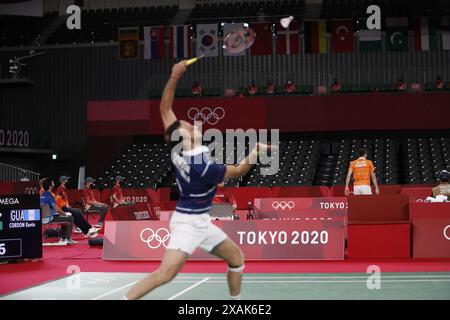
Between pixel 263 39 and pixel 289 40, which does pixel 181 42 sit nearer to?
pixel 263 39

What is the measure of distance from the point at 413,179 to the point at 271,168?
5.48 metres

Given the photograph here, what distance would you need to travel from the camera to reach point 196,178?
19.4 ft

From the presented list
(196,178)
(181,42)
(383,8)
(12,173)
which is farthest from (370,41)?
(196,178)

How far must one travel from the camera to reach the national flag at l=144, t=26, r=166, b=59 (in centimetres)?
3098

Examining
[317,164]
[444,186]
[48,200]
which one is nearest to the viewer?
[444,186]

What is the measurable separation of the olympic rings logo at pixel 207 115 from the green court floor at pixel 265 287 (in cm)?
2085

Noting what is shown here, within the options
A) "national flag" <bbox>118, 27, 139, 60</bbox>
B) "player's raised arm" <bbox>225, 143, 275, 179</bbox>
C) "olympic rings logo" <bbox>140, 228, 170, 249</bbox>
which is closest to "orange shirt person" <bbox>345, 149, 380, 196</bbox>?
"olympic rings logo" <bbox>140, 228, 170, 249</bbox>

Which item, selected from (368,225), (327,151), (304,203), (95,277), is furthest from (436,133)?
(95,277)

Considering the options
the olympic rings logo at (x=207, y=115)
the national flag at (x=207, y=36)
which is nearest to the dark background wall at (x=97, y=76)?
the olympic rings logo at (x=207, y=115)

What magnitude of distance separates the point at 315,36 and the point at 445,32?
18.8ft

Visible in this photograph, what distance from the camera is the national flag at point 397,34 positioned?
30.5 meters

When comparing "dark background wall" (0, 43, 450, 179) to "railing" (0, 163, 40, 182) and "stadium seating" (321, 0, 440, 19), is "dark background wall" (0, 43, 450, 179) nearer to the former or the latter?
"stadium seating" (321, 0, 440, 19)

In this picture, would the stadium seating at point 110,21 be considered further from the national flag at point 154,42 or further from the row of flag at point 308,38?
the row of flag at point 308,38

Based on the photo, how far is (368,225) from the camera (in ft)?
38.4
